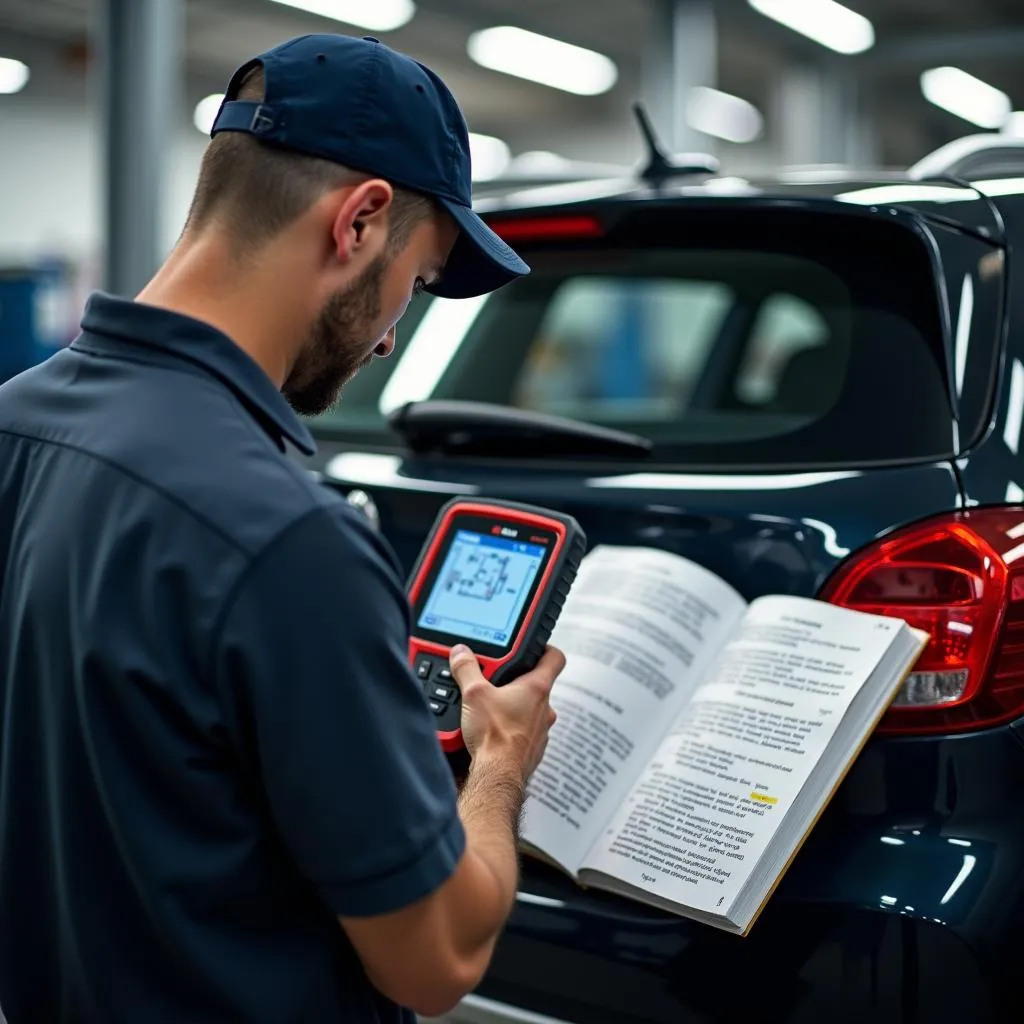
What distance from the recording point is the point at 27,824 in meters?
1.11

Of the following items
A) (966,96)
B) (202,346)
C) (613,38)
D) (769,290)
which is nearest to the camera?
(202,346)

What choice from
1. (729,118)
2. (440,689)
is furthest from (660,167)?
(729,118)

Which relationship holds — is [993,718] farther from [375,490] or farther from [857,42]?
[857,42]

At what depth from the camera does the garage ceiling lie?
406 inches

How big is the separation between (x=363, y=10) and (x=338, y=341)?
945 centimetres

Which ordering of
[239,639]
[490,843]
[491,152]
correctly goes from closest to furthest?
[239,639]
[490,843]
[491,152]

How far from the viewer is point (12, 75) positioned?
1299cm

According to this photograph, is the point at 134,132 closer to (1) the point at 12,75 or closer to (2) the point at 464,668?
(2) the point at 464,668

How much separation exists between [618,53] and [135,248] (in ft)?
28.5

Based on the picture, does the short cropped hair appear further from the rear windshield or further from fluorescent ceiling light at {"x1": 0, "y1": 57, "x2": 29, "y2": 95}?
fluorescent ceiling light at {"x1": 0, "y1": 57, "x2": 29, "y2": 95}

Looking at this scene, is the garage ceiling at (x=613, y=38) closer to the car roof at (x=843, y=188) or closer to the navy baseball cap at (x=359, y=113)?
the car roof at (x=843, y=188)

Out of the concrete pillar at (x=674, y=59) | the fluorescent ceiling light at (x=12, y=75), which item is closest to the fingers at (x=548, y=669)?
the concrete pillar at (x=674, y=59)

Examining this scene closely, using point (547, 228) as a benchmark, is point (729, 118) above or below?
below

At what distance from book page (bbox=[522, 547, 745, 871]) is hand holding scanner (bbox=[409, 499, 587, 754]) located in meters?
0.13
